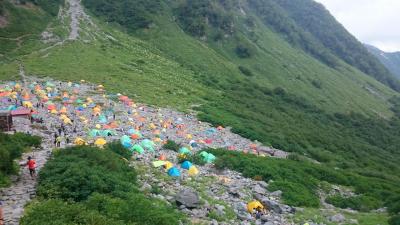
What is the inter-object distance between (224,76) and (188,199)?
85223 millimetres

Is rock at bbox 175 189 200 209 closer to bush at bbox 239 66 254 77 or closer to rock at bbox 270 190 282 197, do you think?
rock at bbox 270 190 282 197

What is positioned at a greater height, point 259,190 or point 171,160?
point 259,190

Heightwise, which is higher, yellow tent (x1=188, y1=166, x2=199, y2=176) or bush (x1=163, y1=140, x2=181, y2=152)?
yellow tent (x1=188, y1=166, x2=199, y2=176)

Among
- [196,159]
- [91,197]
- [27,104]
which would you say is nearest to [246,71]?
[27,104]

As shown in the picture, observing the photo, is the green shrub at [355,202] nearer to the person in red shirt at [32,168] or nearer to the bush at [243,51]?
the person in red shirt at [32,168]

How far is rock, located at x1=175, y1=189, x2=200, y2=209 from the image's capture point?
24219 millimetres

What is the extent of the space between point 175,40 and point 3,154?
328 ft

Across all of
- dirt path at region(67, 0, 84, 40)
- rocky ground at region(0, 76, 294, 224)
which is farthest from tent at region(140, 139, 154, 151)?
dirt path at region(67, 0, 84, 40)

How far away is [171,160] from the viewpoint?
113ft

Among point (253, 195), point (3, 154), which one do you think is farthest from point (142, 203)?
point (253, 195)

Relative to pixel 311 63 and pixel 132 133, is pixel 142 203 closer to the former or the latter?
pixel 132 133

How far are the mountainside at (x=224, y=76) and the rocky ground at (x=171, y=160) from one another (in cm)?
429

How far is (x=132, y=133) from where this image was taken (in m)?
41.8

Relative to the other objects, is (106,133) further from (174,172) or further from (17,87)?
(17,87)
